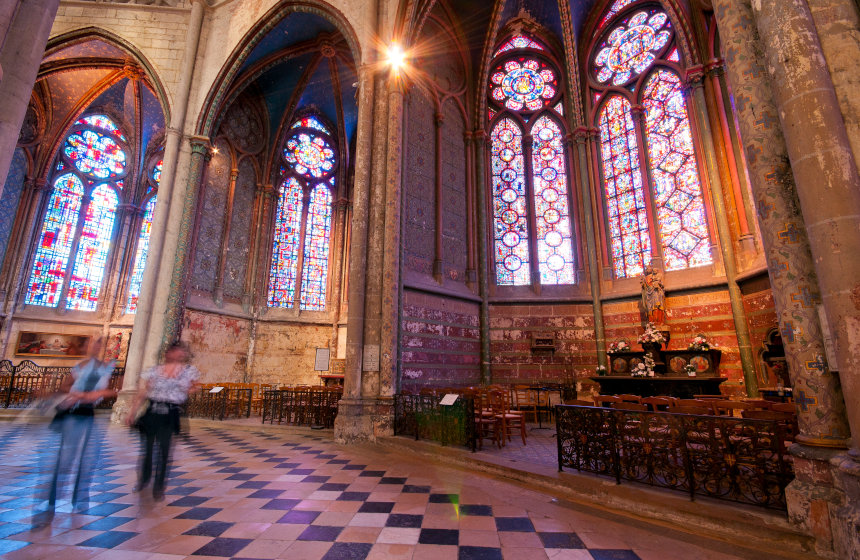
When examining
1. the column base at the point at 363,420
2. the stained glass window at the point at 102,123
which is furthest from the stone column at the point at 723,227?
the stained glass window at the point at 102,123

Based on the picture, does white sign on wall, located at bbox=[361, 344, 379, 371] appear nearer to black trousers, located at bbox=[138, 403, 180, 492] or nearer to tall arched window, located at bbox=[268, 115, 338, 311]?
black trousers, located at bbox=[138, 403, 180, 492]

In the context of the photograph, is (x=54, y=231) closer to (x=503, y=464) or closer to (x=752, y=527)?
(x=503, y=464)

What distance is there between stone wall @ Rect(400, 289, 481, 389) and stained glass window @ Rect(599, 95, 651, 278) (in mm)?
5135

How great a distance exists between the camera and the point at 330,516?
11.6 ft

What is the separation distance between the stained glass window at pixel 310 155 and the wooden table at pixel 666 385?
15.7m

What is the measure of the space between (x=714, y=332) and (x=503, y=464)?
26.8ft

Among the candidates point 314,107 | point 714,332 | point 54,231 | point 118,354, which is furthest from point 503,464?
point 54,231

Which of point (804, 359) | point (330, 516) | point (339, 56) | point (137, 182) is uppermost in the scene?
point (339, 56)

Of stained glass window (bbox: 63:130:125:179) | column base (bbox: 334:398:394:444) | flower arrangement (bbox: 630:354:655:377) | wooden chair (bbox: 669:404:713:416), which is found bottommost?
column base (bbox: 334:398:394:444)

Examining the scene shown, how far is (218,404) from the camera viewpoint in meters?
10.7

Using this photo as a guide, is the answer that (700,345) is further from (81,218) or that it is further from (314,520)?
(81,218)

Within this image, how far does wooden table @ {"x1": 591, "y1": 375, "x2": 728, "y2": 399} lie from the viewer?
8468 millimetres

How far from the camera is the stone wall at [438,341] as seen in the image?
32.8ft

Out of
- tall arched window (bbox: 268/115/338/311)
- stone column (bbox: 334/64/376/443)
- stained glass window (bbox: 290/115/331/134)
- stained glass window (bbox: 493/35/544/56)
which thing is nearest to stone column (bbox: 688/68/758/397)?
stained glass window (bbox: 493/35/544/56)
